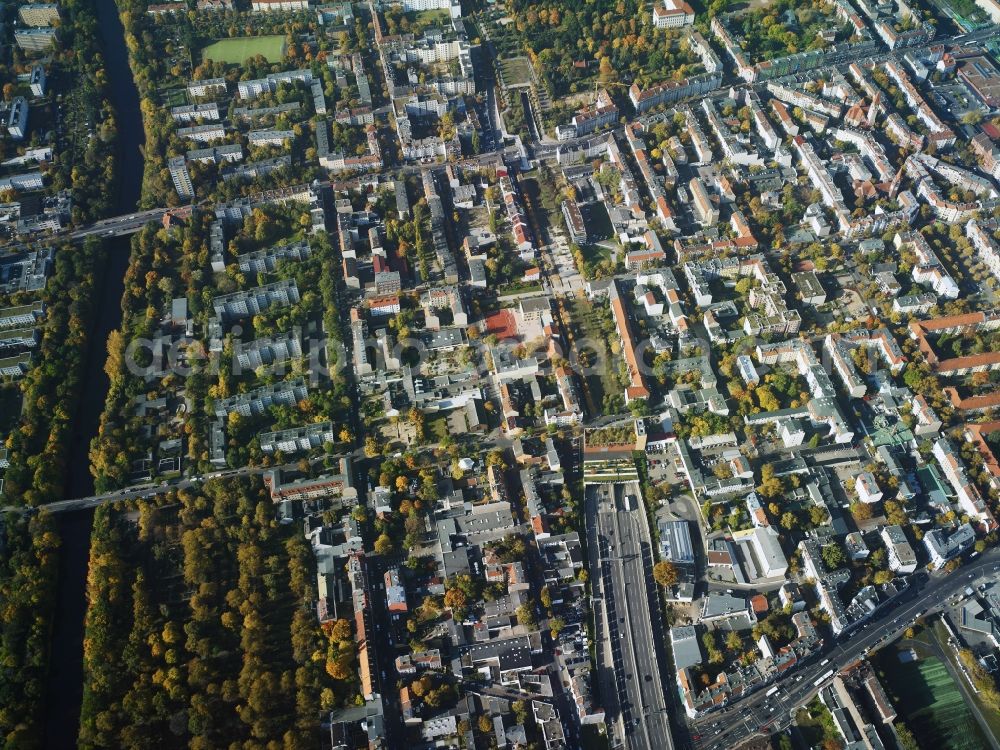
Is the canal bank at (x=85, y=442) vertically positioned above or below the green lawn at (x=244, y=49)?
below

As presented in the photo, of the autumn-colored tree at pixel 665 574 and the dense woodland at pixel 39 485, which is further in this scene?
the autumn-colored tree at pixel 665 574

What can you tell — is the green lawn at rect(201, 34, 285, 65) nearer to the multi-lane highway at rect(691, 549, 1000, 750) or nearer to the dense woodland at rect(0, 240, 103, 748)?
the dense woodland at rect(0, 240, 103, 748)

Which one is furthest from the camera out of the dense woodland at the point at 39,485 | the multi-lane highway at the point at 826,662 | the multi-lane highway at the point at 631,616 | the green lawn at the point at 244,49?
the green lawn at the point at 244,49

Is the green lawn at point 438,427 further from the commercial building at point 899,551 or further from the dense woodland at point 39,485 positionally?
the commercial building at point 899,551

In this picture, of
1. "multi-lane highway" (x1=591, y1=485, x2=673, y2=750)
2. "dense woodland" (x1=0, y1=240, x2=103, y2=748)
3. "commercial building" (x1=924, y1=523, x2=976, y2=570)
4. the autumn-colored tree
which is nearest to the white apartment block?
"dense woodland" (x1=0, y1=240, x2=103, y2=748)

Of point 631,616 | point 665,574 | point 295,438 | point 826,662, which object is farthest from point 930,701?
point 295,438

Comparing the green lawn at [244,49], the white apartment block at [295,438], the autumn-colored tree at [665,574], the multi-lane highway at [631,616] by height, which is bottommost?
the multi-lane highway at [631,616]

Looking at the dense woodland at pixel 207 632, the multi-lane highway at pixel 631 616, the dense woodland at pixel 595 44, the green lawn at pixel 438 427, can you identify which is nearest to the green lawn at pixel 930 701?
the multi-lane highway at pixel 631 616
